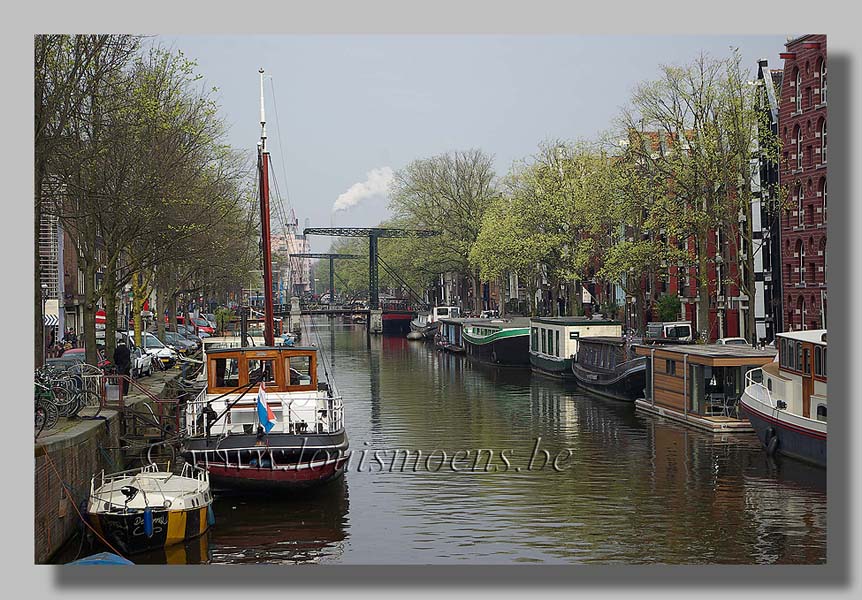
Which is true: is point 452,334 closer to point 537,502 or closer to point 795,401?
point 795,401

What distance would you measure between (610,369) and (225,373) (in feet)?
79.2

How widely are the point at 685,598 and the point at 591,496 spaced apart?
1074 cm

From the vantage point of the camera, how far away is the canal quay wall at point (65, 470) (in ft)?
65.4

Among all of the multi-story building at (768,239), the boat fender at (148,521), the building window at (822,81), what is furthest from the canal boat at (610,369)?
the boat fender at (148,521)

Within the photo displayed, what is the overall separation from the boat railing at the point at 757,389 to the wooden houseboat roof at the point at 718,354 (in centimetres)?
49

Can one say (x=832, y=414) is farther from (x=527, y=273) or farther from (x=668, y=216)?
(x=527, y=273)

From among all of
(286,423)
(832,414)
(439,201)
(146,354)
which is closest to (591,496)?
(286,423)

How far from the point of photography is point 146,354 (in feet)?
165

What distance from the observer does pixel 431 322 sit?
361ft

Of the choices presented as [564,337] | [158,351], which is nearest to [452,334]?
[564,337]

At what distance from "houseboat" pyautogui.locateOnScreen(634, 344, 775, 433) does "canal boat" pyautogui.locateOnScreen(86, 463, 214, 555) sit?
1991 cm

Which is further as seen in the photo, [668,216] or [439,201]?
[439,201]

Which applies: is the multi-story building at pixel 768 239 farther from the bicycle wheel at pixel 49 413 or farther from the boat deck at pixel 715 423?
the bicycle wheel at pixel 49 413

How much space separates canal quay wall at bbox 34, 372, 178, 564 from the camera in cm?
1992
